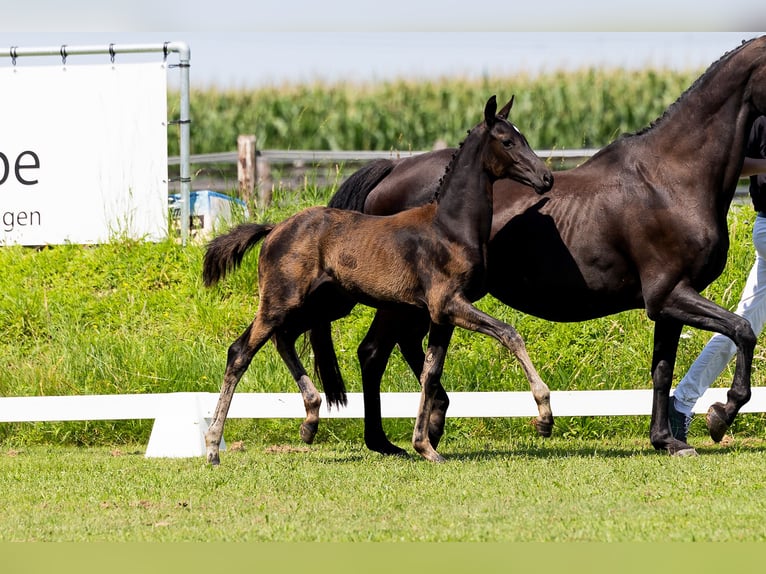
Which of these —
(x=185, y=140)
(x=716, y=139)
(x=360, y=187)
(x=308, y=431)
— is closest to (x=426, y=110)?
(x=185, y=140)

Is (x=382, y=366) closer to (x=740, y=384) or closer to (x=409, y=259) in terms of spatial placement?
(x=409, y=259)

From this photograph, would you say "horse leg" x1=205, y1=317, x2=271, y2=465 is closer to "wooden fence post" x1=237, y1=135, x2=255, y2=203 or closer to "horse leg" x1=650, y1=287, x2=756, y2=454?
"horse leg" x1=650, y1=287, x2=756, y2=454

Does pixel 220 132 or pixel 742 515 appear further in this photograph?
pixel 220 132

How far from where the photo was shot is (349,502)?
19.4 ft

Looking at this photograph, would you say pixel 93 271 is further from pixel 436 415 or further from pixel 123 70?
pixel 436 415

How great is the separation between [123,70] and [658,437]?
7322 millimetres

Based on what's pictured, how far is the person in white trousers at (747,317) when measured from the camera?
7.84 meters

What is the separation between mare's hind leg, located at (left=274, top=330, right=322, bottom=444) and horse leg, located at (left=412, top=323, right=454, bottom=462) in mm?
666

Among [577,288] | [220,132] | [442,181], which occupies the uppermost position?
[442,181]

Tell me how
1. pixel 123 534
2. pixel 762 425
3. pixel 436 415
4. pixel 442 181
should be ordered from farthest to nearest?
1. pixel 762 425
2. pixel 436 415
3. pixel 442 181
4. pixel 123 534

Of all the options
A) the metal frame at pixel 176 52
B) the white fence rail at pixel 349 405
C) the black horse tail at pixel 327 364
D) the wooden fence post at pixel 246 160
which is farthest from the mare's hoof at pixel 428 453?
the wooden fence post at pixel 246 160

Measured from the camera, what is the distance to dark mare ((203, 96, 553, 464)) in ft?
23.7

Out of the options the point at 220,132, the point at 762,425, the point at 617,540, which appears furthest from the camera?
the point at 220,132

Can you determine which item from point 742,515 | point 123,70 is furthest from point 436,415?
point 123,70
